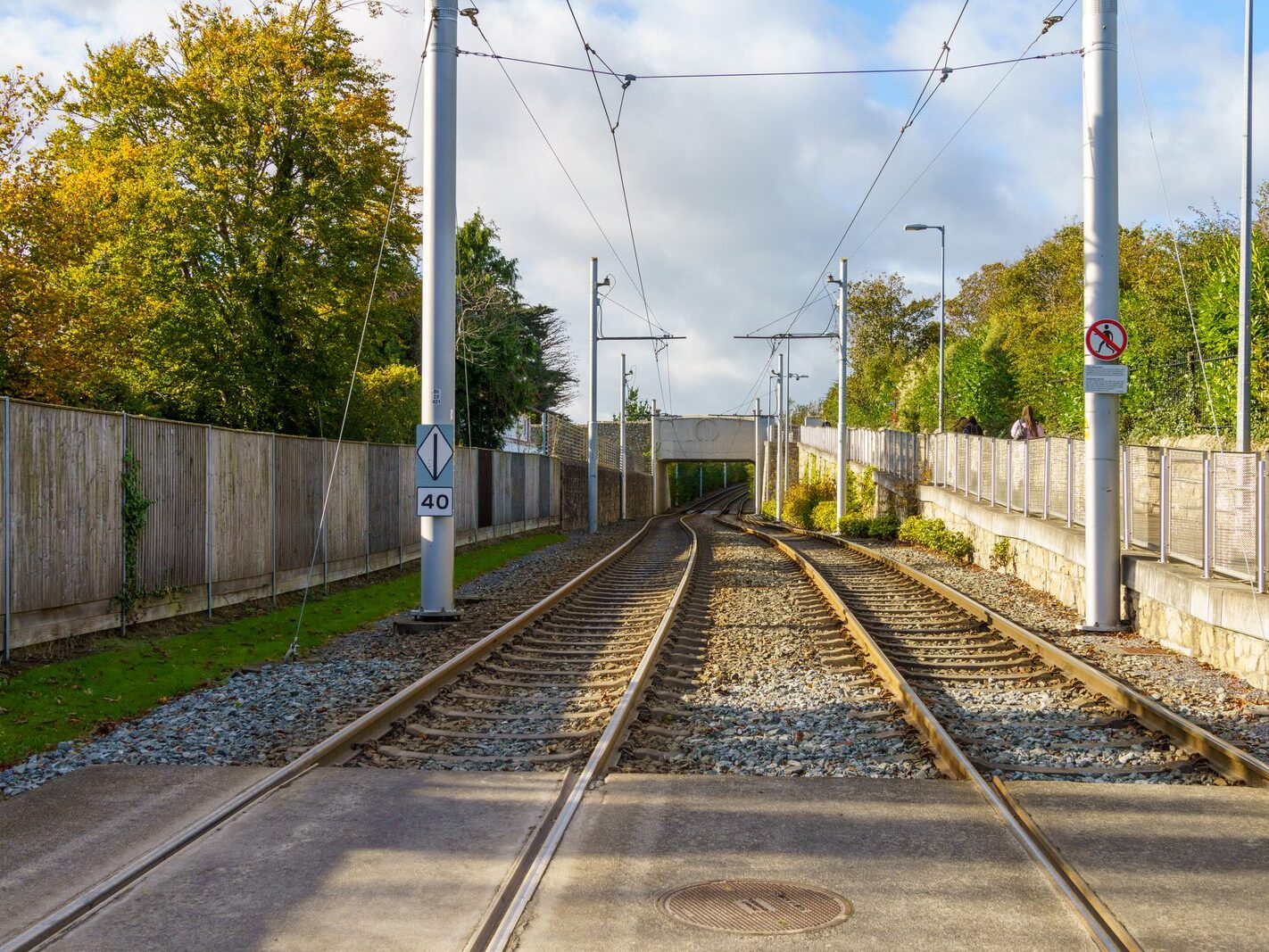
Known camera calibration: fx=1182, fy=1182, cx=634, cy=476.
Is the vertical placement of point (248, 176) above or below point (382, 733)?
above

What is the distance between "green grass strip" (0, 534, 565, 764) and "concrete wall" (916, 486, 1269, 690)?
28.3 feet

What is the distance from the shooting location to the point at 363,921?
15.1ft

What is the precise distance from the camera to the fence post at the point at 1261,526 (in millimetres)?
10181

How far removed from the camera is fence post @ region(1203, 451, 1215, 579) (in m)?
11.5

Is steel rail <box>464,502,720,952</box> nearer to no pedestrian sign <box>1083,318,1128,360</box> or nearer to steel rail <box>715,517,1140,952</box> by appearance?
steel rail <box>715,517,1140,952</box>

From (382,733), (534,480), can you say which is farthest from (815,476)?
(382,733)

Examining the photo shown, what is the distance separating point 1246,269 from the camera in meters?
20.3

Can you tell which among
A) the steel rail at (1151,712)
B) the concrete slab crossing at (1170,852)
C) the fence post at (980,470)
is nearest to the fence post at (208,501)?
the steel rail at (1151,712)

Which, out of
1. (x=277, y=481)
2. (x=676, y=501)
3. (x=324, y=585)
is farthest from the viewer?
(x=676, y=501)

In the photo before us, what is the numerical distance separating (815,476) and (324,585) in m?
35.8

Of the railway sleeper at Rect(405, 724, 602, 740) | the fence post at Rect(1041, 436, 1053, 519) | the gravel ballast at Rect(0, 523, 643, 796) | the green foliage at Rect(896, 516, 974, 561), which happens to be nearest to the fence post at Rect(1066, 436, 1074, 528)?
the fence post at Rect(1041, 436, 1053, 519)

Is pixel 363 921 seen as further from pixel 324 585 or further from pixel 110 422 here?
pixel 324 585

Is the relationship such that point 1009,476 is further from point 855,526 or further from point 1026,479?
point 855,526

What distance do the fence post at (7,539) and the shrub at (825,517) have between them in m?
31.5
